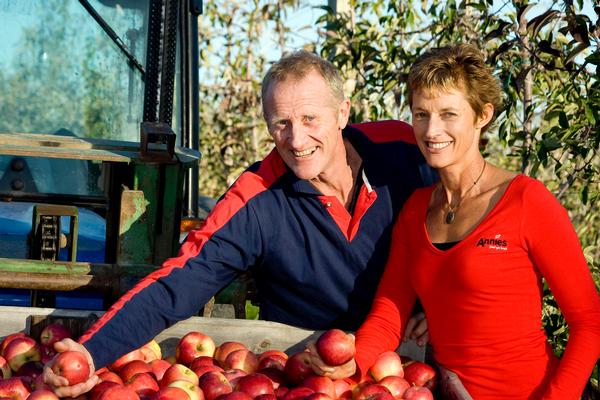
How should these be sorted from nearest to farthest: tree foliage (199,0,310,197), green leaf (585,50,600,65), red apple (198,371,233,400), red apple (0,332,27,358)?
red apple (198,371,233,400), red apple (0,332,27,358), green leaf (585,50,600,65), tree foliage (199,0,310,197)

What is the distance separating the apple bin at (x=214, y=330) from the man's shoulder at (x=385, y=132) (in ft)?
2.44

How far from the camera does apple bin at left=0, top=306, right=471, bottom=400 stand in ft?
9.95

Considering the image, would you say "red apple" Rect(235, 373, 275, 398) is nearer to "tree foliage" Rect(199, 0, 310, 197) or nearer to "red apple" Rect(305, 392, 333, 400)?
"red apple" Rect(305, 392, 333, 400)

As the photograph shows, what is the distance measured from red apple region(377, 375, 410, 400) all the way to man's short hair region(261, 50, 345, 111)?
96 cm

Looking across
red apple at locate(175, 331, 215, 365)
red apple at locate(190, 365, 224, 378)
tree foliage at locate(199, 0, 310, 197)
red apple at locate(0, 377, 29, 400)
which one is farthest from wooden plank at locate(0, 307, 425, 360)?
tree foliage at locate(199, 0, 310, 197)

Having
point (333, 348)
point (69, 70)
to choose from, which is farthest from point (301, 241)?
point (69, 70)

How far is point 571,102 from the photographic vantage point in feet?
15.9

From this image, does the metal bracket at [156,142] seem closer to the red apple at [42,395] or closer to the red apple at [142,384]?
the red apple at [142,384]

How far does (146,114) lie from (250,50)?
23.8 feet

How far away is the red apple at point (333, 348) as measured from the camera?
273 cm

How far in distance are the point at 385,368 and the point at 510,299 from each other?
0.43 meters

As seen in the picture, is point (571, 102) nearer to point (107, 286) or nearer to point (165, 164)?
point (165, 164)

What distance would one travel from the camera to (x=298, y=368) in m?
2.85

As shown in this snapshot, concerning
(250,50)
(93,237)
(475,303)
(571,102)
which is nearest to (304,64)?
(475,303)
